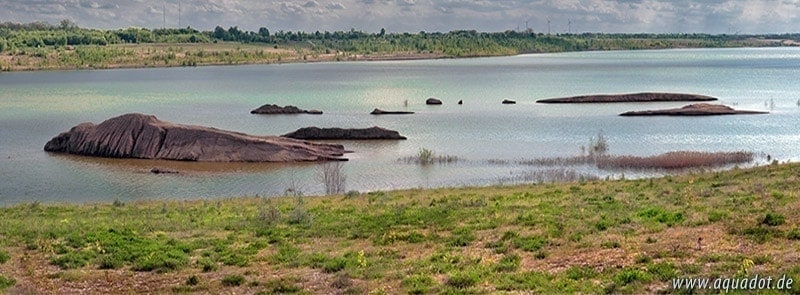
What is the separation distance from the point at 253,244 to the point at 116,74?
15429 centimetres

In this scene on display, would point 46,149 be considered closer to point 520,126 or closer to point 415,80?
point 520,126

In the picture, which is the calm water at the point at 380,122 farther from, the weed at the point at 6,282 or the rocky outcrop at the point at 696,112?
the weed at the point at 6,282

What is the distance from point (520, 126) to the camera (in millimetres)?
67750

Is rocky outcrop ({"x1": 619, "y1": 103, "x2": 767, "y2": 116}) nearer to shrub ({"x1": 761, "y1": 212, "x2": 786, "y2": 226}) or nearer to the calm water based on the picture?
the calm water

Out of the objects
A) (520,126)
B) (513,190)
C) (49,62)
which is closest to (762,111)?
(520,126)

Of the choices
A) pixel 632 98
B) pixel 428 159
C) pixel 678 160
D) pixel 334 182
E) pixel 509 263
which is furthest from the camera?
pixel 632 98

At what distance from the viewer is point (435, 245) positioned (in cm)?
1838

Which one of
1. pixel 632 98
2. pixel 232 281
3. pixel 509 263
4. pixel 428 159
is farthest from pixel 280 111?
pixel 509 263

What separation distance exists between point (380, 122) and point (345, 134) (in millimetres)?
11972

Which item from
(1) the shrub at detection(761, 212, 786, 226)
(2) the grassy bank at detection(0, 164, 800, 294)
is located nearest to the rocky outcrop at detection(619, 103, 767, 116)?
(2) the grassy bank at detection(0, 164, 800, 294)

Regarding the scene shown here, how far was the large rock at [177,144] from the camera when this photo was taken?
167 ft

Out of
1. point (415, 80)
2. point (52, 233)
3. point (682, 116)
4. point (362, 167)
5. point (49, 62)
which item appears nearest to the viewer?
point (52, 233)

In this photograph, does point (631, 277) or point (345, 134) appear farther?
point (345, 134)

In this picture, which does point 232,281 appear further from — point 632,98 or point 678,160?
point 632,98
